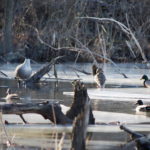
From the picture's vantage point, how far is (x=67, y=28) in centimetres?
2770

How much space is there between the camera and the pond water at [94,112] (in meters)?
8.85

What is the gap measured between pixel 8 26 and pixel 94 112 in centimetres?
1870

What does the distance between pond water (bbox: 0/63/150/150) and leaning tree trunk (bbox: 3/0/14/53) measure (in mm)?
8121

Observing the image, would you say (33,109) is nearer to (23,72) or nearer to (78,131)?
(78,131)

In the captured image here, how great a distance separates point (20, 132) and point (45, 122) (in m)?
0.98

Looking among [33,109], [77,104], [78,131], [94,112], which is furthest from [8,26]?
[78,131]

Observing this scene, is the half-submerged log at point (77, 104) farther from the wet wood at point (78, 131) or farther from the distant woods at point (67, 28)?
the distant woods at point (67, 28)

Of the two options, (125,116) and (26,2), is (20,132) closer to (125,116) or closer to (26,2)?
(125,116)

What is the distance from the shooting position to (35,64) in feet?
81.5

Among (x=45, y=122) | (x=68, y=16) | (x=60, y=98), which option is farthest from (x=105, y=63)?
(x=45, y=122)

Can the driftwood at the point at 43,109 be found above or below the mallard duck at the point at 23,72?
above

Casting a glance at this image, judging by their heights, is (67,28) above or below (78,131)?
below

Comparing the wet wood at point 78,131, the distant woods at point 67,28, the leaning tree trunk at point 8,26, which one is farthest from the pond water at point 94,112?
the leaning tree trunk at point 8,26

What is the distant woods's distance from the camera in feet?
86.3
